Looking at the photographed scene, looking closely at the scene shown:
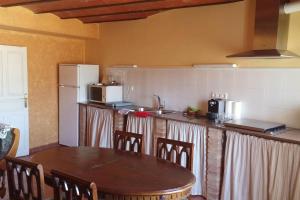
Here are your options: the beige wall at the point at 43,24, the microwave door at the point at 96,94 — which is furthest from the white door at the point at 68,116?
the beige wall at the point at 43,24

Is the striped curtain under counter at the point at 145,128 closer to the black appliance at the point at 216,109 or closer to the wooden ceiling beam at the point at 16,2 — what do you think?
the black appliance at the point at 216,109

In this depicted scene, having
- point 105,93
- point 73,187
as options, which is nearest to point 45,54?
point 105,93

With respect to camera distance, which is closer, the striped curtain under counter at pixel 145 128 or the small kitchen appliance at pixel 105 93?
the striped curtain under counter at pixel 145 128

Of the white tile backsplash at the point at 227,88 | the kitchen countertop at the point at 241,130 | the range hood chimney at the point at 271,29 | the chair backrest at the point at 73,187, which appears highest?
the range hood chimney at the point at 271,29

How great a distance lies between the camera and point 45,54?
520cm

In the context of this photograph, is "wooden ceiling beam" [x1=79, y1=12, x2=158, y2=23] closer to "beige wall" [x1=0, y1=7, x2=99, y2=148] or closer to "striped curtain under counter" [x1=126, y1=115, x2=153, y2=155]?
"beige wall" [x1=0, y1=7, x2=99, y2=148]

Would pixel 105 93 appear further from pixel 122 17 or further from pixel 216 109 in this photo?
pixel 216 109

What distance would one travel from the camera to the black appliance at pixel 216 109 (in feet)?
11.8

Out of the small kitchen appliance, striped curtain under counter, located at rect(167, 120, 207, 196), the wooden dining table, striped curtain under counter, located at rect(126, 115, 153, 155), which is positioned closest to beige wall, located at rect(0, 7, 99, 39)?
the small kitchen appliance

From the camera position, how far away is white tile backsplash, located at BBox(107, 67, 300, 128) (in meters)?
3.19

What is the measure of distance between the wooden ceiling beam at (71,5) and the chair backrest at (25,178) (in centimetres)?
219

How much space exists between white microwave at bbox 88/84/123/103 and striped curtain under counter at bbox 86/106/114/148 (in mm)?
210

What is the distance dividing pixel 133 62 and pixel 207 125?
2106mm

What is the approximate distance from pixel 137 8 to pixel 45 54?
2.18 m
